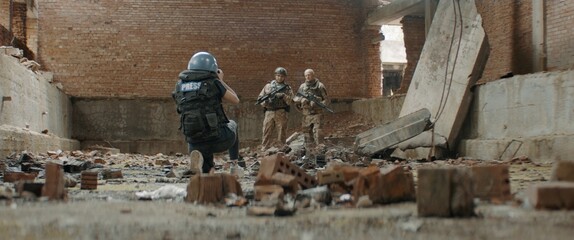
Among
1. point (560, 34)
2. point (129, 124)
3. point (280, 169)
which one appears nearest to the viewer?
point (280, 169)

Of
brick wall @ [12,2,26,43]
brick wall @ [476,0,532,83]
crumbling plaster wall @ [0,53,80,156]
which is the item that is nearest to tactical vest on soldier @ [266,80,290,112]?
brick wall @ [476,0,532,83]

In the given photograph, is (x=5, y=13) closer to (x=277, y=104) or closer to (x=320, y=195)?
(x=277, y=104)

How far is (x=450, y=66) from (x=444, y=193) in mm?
8270

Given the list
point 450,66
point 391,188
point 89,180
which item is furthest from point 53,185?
point 450,66

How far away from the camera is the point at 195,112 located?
20.6 feet

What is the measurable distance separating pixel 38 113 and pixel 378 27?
10.7 metres

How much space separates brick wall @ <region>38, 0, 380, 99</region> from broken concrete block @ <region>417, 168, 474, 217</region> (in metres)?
15.0

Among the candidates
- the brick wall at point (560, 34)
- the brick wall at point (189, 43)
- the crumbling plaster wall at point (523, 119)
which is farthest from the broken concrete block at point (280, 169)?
the brick wall at point (189, 43)

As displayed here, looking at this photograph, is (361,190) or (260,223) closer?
(260,223)

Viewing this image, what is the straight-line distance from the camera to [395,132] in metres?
10.5

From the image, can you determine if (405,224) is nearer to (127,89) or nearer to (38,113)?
(38,113)

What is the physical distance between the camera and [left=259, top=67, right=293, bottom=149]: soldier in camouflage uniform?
44.1ft

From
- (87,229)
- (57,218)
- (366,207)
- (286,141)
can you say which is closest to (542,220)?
(366,207)

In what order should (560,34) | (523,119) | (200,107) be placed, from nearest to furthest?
(200,107) → (523,119) → (560,34)
